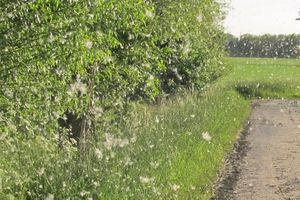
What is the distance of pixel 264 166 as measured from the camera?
41.4ft

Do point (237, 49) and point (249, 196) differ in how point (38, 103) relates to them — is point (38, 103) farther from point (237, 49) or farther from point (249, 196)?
point (237, 49)

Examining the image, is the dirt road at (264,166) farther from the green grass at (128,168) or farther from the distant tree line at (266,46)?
the distant tree line at (266,46)

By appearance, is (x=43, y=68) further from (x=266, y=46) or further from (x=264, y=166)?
(x=266, y=46)

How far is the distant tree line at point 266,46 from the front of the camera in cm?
12888

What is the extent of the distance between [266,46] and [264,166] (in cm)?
12592

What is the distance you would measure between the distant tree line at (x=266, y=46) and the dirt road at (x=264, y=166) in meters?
110

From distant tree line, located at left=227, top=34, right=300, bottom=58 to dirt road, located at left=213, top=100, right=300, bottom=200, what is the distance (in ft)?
360

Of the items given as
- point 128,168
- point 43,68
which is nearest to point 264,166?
point 128,168

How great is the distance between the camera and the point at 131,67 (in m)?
14.2

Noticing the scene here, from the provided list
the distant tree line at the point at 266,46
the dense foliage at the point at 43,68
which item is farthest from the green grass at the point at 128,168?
the distant tree line at the point at 266,46

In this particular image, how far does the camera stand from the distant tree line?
128875 millimetres

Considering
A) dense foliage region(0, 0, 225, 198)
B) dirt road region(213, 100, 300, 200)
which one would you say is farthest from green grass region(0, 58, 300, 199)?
dirt road region(213, 100, 300, 200)

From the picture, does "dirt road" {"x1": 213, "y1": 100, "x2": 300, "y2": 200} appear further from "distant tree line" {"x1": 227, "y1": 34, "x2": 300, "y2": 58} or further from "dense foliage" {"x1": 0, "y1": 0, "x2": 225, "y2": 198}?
"distant tree line" {"x1": 227, "y1": 34, "x2": 300, "y2": 58}

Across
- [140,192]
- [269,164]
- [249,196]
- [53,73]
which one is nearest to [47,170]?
[140,192]
